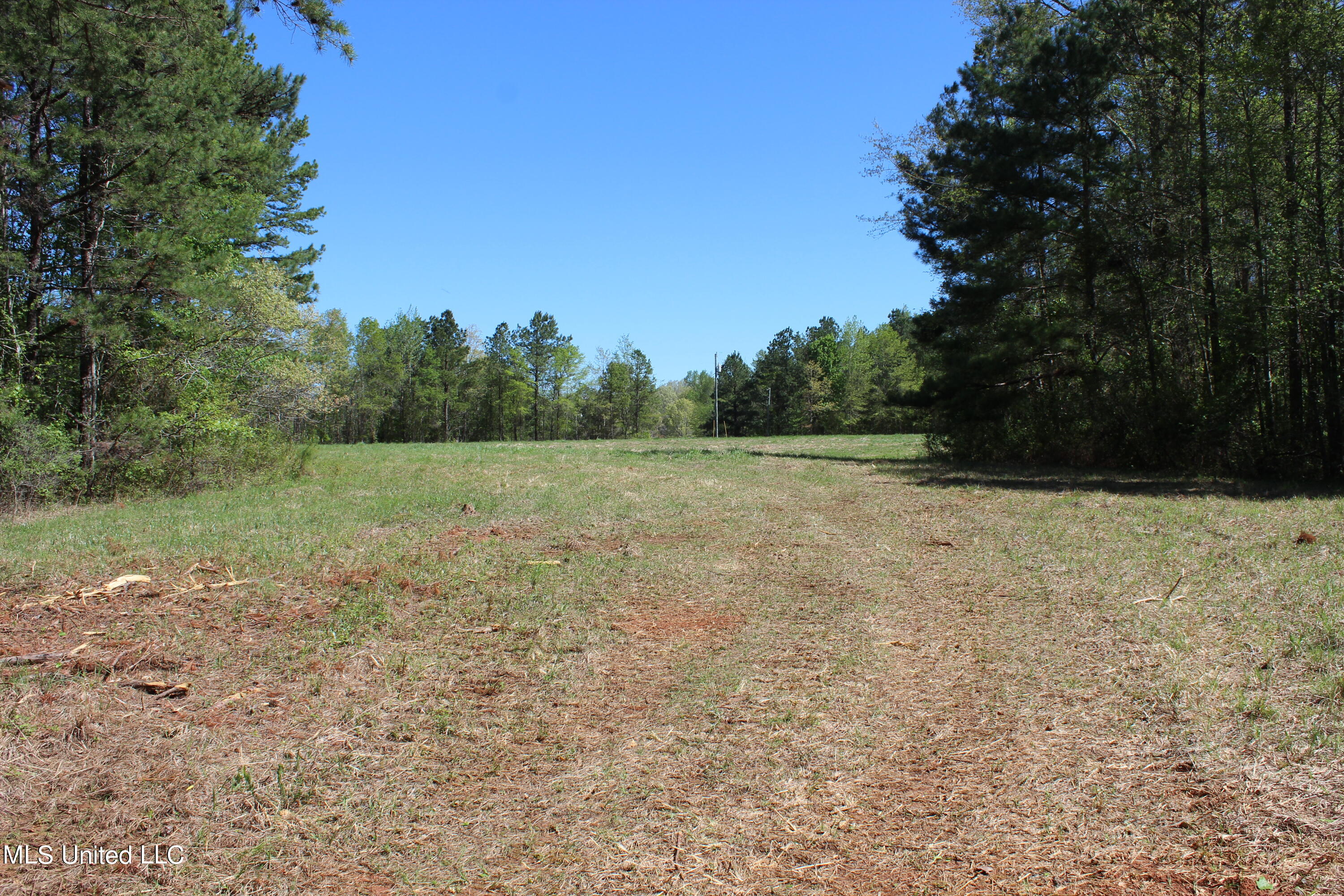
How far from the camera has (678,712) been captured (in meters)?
4.67

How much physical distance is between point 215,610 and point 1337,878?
24.4 ft

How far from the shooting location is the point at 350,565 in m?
7.68

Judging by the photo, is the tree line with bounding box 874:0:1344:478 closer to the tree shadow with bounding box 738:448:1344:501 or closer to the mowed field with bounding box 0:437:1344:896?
the tree shadow with bounding box 738:448:1344:501

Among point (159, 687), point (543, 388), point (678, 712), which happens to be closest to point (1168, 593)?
point (678, 712)

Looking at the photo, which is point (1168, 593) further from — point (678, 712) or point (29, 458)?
point (29, 458)

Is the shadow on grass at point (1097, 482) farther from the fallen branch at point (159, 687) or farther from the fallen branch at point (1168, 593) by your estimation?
the fallen branch at point (159, 687)

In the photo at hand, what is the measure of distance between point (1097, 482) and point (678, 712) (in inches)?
527

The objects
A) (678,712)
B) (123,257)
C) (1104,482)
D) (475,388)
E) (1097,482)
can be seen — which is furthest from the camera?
(475,388)

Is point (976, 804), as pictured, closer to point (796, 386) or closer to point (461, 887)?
point (461, 887)

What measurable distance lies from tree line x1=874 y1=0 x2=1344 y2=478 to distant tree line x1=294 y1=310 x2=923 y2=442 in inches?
1514

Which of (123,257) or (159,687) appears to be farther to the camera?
(123,257)

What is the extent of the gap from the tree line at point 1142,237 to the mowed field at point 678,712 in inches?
300

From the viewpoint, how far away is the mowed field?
322cm

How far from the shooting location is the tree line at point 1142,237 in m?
13.8
